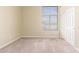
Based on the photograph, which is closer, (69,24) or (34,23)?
(69,24)

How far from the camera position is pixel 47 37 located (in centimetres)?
229

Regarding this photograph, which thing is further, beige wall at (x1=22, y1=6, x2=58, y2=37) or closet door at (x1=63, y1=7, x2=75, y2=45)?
closet door at (x1=63, y1=7, x2=75, y2=45)

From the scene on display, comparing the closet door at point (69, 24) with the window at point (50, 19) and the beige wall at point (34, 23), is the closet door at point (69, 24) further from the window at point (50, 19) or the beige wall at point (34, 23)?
the beige wall at point (34, 23)

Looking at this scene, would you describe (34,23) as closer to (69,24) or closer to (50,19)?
(50,19)

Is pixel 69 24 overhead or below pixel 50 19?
below

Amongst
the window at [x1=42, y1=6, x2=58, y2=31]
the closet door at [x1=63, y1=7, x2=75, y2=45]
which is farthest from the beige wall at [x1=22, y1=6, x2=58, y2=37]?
the closet door at [x1=63, y1=7, x2=75, y2=45]

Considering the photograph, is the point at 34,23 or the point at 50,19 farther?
the point at 34,23

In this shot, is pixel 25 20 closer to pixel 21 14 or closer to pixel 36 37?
pixel 21 14

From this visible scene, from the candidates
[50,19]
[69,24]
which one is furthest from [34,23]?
[69,24]

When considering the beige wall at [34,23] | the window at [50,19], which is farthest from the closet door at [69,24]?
the beige wall at [34,23]

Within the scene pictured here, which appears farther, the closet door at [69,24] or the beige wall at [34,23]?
the closet door at [69,24]

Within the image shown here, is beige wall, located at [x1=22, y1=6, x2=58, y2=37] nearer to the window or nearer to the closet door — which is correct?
the window
